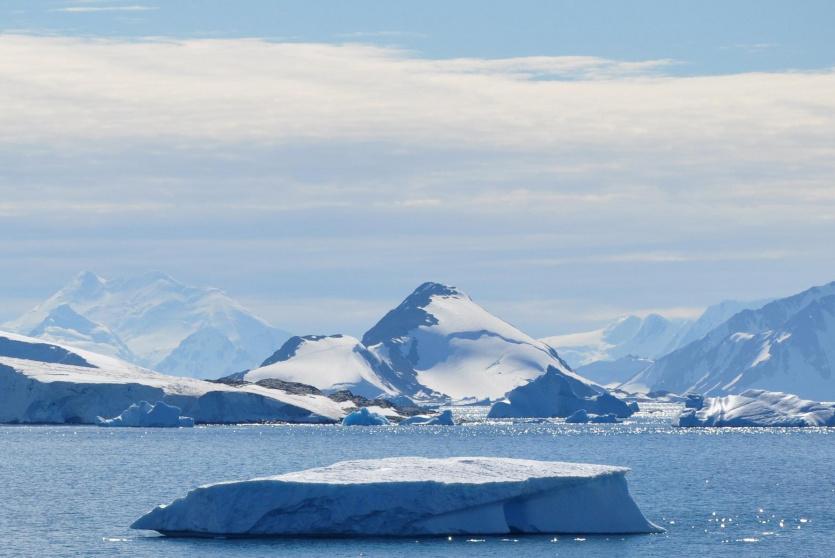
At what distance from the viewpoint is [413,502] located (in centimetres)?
4703

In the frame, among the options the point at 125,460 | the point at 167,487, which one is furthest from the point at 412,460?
the point at 125,460

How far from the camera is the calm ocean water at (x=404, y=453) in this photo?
47.8 m

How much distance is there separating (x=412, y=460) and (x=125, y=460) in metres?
48.3

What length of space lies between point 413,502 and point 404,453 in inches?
2522

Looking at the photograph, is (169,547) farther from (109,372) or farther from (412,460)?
(109,372)

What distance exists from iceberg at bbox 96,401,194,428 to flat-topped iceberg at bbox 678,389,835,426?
57103 millimetres

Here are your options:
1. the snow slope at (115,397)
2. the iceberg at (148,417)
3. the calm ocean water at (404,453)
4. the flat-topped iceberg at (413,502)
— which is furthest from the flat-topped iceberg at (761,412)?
the flat-topped iceberg at (413,502)

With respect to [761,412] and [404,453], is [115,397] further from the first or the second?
[761,412]

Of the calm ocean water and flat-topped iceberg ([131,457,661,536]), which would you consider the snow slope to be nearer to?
the calm ocean water

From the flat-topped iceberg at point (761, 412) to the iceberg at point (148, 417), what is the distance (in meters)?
57.1

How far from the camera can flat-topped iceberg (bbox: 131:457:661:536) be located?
46.7 m

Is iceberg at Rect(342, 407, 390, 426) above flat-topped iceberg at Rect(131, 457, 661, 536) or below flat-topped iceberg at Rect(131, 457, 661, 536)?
above

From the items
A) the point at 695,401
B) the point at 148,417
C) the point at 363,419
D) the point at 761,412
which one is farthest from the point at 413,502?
the point at 695,401

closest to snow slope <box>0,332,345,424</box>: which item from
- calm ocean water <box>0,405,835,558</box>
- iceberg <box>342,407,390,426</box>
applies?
calm ocean water <box>0,405,835,558</box>
